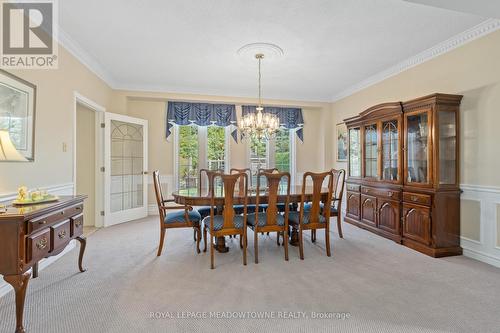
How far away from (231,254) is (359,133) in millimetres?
3037

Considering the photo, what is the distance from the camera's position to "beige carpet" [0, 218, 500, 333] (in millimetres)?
1818

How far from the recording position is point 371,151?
4238mm

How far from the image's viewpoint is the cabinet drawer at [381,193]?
3594mm

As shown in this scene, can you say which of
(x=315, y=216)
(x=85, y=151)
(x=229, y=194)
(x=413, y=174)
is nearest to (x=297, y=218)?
(x=315, y=216)

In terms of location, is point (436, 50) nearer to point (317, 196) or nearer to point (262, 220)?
point (317, 196)

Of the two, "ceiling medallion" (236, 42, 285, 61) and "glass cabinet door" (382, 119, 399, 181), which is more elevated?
"ceiling medallion" (236, 42, 285, 61)

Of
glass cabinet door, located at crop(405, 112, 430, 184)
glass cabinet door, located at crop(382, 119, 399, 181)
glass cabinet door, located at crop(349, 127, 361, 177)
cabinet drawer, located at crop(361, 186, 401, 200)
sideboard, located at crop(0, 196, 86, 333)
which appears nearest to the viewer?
sideboard, located at crop(0, 196, 86, 333)

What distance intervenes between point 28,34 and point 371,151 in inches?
181

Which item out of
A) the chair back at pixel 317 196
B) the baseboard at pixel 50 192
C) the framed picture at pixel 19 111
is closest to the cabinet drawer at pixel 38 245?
the baseboard at pixel 50 192

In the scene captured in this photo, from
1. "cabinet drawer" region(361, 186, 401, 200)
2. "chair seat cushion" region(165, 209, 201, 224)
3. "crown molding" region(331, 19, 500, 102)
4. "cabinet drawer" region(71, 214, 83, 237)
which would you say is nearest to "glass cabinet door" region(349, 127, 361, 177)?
"cabinet drawer" region(361, 186, 401, 200)

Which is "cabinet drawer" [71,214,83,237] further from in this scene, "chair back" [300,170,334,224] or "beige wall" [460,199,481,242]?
"beige wall" [460,199,481,242]

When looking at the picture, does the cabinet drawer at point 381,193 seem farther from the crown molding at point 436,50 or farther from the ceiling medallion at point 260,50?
the ceiling medallion at point 260,50

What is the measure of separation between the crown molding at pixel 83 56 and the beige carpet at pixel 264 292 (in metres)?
2.54

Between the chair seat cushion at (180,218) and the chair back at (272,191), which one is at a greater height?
the chair back at (272,191)
